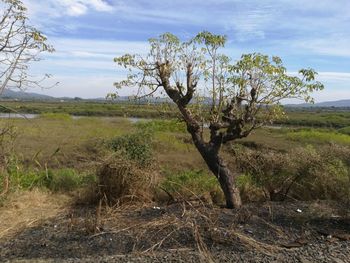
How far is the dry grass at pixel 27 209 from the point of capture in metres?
6.93

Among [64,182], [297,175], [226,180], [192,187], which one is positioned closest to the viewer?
[226,180]

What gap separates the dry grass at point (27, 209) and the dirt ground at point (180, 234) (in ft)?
0.05

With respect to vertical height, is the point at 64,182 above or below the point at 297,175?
below

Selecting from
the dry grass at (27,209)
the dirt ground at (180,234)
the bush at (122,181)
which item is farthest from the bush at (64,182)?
the dirt ground at (180,234)

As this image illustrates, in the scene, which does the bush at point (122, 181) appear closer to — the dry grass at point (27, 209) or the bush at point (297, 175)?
the dry grass at point (27, 209)

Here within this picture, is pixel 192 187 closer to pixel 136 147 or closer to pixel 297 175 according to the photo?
pixel 136 147

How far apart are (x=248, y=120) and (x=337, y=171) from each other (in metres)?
2.13

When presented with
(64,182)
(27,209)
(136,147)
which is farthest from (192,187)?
(27,209)

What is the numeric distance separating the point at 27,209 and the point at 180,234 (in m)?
3.16

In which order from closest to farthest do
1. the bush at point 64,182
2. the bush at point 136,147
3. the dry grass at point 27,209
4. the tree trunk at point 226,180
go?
the dry grass at point 27,209 → the tree trunk at point 226,180 → the bush at point 136,147 → the bush at point 64,182

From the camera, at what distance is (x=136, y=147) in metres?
9.64

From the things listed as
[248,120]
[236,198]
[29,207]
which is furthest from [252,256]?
[29,207]

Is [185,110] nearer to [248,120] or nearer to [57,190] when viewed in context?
[248,120]

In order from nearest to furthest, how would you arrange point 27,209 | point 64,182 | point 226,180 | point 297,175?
point 226,180 < point 27,209 < point 297,175 < point 64,182
